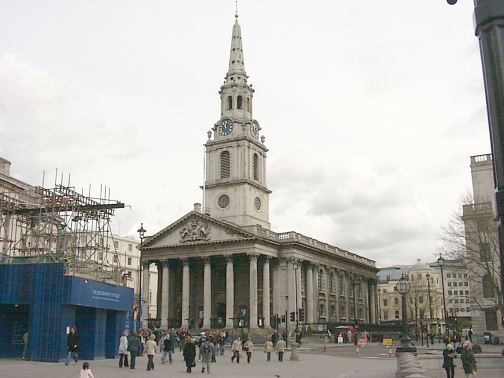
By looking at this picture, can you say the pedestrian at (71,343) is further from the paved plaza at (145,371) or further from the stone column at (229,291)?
the stone column at (229,291)

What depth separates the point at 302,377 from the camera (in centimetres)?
2412

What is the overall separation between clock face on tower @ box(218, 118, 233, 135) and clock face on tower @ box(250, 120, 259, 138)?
2.96 metres

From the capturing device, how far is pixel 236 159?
79.8 m

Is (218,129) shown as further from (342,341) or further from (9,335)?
(9,335)

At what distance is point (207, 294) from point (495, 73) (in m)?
68.1

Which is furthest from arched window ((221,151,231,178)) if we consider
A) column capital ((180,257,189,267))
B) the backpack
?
the backpack

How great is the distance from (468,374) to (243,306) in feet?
184

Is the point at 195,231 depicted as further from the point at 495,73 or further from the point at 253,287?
the point at 495,73

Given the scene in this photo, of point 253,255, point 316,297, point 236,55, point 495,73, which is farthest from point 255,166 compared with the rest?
point 495,73

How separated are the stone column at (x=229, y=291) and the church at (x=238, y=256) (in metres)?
0.12

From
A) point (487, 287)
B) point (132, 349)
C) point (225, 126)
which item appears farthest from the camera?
point (225, 126)

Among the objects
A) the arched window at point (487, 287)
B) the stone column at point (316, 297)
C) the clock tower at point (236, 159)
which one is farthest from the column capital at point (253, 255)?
the arched window at point (487, 287)

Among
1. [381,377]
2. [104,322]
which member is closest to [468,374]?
[381,377]

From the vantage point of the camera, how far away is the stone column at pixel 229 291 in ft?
225
